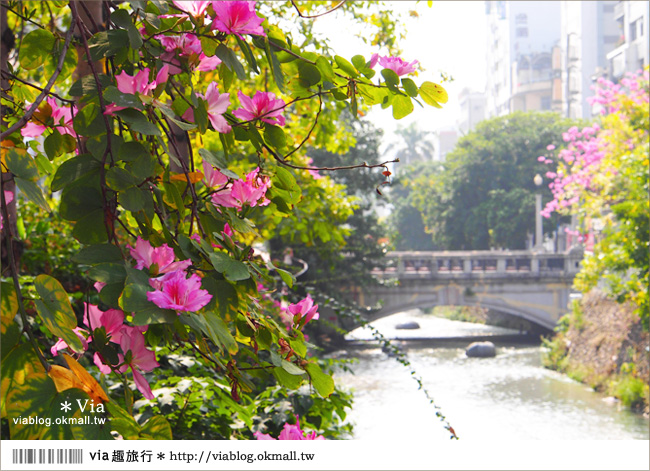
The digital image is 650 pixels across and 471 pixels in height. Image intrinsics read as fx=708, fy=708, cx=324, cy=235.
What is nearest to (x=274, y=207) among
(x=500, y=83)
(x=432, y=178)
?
(x=432, y=178)

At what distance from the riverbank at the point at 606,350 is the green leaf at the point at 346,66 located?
30.2 ft

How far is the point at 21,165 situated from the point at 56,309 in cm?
27

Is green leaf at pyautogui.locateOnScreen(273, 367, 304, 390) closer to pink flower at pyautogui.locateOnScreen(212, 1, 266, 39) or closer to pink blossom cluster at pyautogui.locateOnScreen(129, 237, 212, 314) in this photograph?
pink blossom cluster at pyautogui.locateOnScreen(129, 237, 212, 314)

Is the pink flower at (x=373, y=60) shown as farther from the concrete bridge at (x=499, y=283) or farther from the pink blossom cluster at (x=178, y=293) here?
the concrete bridge at (x=499, y=283)

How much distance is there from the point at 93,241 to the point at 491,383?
44.6 feet

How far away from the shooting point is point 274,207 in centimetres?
123

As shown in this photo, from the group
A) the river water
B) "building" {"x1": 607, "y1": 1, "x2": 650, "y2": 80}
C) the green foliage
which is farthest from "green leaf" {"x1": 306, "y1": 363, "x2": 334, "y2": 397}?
the green foliage

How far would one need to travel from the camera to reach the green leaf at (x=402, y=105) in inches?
43.4

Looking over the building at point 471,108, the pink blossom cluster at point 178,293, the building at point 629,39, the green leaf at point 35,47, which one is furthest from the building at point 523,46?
the pink blossom cluster at point 178,293

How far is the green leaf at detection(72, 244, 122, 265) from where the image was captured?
868 millimetres

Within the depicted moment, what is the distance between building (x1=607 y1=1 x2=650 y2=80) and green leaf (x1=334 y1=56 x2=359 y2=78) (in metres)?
10.7

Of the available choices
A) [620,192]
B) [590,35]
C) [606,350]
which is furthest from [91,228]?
[590,35]

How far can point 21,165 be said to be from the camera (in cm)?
102

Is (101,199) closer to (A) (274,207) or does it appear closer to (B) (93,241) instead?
(B) (93,241)
